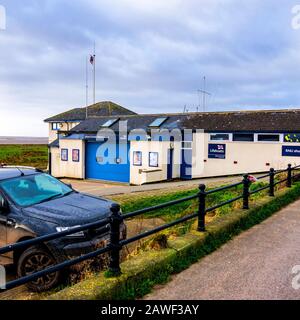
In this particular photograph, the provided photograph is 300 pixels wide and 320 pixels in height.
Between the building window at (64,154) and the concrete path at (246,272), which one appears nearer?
the concrete path at (246,272)

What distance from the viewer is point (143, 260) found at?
17.2 ft

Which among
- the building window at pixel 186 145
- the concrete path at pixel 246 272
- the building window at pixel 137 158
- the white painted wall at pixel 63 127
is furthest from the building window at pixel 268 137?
the white painted wall at pixel 63 127

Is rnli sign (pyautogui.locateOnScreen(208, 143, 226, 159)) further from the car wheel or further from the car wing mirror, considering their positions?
the car wheel

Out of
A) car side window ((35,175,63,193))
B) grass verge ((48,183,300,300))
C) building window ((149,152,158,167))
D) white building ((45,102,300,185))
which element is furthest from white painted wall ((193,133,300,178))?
car side window ((35,175,63,193))

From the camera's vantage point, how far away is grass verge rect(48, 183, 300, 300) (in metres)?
4.33

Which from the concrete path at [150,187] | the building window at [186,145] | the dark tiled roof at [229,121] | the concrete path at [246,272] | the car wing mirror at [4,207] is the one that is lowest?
the concrete path at [150,187]

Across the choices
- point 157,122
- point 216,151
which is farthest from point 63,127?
point 216,151

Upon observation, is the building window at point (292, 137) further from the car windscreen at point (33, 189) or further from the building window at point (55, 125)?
the building window at point (55, 125)

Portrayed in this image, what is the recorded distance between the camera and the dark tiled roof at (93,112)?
4135 centimetres

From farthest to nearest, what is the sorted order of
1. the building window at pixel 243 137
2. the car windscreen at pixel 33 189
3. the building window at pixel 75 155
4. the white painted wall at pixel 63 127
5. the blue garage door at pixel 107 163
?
1. the white painted wall at pixel 63 127
2. the building window at pixel 75 155
3. the blue garage door at pixel 107 163
4. the building window at pixel 243 137
5. the car windscreen at pixel 33 189

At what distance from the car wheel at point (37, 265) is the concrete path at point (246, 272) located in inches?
75.0

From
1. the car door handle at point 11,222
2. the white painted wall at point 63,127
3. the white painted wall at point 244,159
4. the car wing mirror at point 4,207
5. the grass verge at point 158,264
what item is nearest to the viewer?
the grass verge at point 158,264
